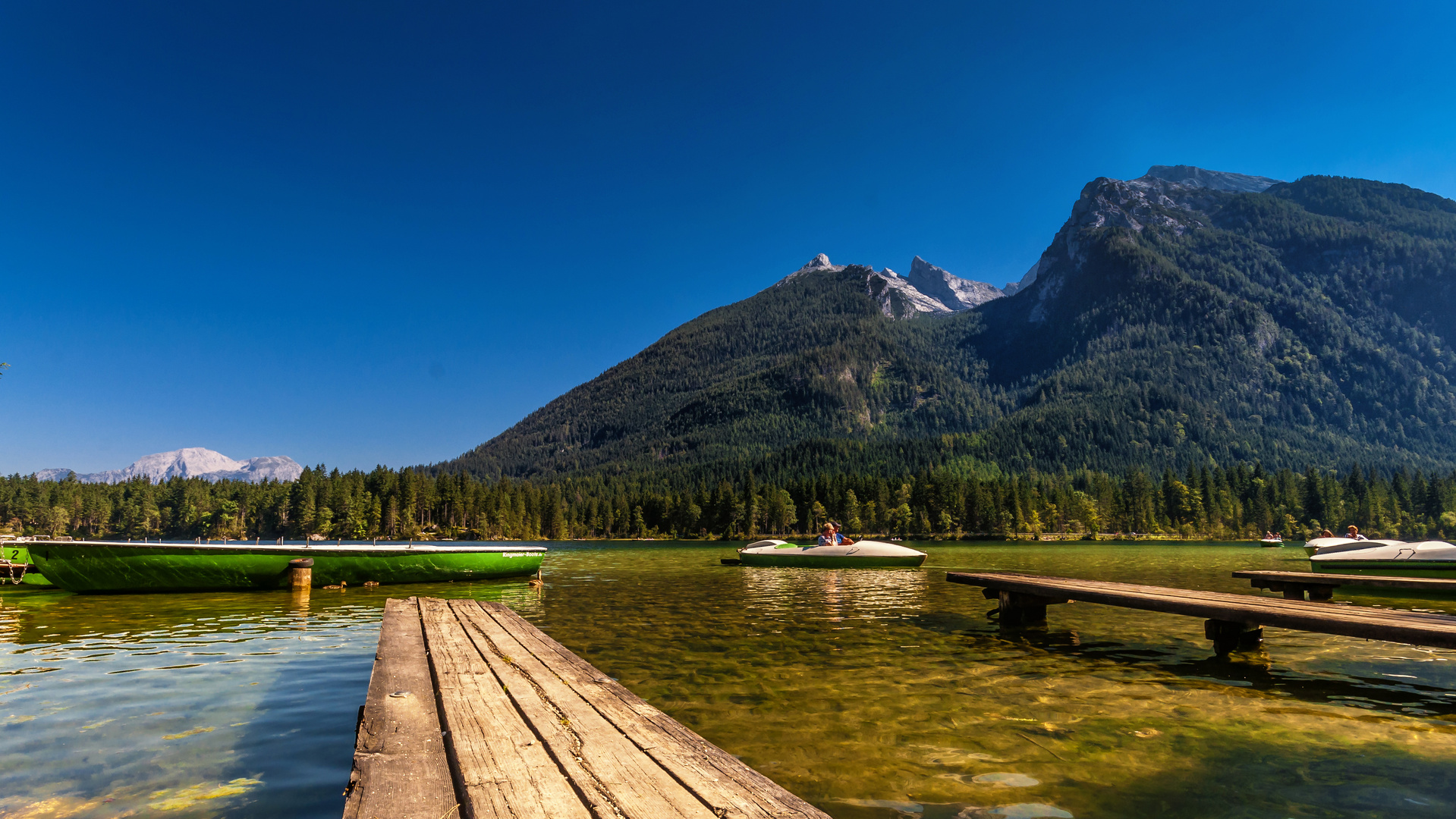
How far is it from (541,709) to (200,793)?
377 cm

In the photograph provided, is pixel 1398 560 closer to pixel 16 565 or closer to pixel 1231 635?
pixel 1231 635

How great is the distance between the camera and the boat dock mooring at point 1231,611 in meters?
10.8

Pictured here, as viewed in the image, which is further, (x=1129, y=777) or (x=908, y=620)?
(x=908, y=620)

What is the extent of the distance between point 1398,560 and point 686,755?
3710 centimetres

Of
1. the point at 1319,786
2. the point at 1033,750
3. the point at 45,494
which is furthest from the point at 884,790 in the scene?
the point at 45,494

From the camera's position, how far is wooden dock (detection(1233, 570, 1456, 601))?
20.2 meters

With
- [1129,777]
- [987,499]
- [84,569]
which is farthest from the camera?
[987,499]

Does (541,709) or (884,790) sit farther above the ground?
(541,709)

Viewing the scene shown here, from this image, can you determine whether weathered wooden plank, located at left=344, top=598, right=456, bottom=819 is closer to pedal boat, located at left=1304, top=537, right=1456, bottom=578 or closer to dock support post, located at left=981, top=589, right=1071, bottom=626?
dock support post, located at left=981, top=589, right=1071, bottom=626

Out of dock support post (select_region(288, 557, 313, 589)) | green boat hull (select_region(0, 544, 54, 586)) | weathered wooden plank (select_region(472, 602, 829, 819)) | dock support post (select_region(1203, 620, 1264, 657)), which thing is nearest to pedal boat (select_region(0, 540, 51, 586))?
green boat hull (select_region(0, 544, 54, 586))

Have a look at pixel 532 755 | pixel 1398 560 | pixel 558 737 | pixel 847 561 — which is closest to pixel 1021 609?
pixel 558 737

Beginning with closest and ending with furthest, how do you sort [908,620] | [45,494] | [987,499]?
[908,620], [987,499], [45,494]

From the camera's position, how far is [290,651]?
14891mm

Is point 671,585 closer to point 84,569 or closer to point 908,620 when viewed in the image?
point 908,620
